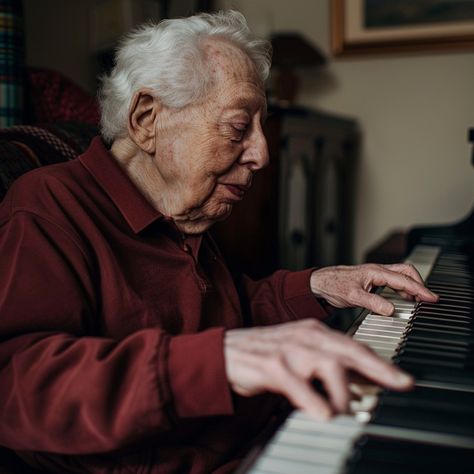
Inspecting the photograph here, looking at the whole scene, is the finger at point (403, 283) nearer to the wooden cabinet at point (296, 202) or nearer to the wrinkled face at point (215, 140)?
the wrinkled face at point (215, 140)

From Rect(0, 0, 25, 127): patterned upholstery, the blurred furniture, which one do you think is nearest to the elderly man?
the blurred furniture

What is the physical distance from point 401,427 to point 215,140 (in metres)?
0.66

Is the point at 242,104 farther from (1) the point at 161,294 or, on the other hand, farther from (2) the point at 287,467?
(2) the point at 287,467

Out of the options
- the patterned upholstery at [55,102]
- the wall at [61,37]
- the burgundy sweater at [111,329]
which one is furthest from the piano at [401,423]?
the wall at [61,37]

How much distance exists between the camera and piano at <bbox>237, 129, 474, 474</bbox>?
23.6 inches

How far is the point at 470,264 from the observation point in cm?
160

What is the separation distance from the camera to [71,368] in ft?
2.56

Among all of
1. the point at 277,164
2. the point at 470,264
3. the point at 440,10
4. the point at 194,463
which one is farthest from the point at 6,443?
the point at 440,10

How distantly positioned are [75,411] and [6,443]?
17cm

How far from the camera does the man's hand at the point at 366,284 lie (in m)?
1.19

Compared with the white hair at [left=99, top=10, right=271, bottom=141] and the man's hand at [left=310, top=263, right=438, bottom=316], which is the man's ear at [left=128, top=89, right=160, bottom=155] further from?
the man's hand at [left=310, top=263, right=438, bottom=316]

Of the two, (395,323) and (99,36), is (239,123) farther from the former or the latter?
(99,36)

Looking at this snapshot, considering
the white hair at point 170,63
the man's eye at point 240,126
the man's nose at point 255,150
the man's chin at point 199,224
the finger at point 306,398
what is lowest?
the finger at point 306,398

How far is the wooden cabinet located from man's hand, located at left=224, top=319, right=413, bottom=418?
1580 millimetres
